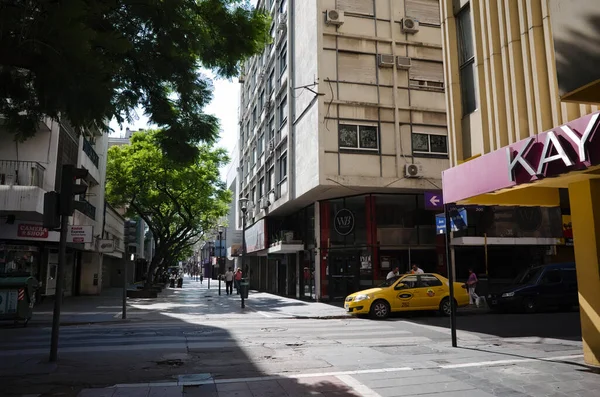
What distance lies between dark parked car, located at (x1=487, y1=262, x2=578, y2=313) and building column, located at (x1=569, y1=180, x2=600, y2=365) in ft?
33.1

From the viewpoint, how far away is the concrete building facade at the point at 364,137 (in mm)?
22266

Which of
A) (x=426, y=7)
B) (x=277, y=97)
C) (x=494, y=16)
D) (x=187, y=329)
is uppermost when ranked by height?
(x=426, y=7)

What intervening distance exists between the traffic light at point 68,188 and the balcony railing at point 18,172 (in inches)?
464

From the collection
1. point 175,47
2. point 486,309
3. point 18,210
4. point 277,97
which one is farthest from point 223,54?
point 277,97

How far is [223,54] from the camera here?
8.67m

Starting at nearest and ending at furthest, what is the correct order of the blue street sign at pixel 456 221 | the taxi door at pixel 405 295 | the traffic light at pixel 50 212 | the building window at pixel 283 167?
the traffic light at pixel 50 212 < the blue street sign at pixel 456 221 < the taxi door at pixel 405 295 < the building window at pixel 283 167

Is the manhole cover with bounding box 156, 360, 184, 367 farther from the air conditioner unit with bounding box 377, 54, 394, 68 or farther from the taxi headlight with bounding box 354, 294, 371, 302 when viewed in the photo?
the air conditioner unit with bounding box 377, 54, 394, 68

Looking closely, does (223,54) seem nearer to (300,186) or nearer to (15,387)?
(15,387)

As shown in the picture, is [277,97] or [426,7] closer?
[426,7]

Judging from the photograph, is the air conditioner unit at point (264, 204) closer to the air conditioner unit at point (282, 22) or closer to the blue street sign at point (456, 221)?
the air conditioner unit at point (282, 22)

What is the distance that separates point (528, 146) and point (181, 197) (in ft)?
91.5

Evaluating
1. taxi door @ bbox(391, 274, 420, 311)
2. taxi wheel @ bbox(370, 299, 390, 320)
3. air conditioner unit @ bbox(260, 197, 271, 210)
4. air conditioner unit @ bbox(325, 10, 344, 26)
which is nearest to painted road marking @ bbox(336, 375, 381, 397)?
taxi wheel @ bbox(370, 299, 390, 320)

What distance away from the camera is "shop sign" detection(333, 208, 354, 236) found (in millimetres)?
23781

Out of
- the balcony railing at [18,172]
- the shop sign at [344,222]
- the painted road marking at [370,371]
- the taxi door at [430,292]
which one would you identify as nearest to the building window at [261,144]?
the shop sign at [344,222]
